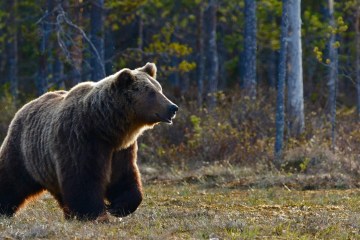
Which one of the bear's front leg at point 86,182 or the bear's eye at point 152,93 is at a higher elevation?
the bear's eye at point 152,93

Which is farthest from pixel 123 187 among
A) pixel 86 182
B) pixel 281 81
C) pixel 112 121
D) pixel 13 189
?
pixel 281 81

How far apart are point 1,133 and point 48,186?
10582 millimetres

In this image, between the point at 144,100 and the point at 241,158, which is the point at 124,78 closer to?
the point at 144,100

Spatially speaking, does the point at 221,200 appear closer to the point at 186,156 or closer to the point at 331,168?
the point at 331,168

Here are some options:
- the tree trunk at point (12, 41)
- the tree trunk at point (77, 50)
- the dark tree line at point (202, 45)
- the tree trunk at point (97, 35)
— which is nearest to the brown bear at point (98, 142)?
the dark tree line at point (202, 45)

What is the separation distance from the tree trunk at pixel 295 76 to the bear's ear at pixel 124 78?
28.3 feet

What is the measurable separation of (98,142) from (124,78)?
692mm

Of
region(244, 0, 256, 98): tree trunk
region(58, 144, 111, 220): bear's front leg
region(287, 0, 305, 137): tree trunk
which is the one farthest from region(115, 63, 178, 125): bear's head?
region(244, 0, 256, 98): tree trunk

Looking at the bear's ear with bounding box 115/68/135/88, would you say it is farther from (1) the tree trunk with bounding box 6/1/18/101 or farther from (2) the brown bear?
(1) the tree trunk with bounding box 6/1/18/101

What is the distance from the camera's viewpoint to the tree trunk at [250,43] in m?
21.9

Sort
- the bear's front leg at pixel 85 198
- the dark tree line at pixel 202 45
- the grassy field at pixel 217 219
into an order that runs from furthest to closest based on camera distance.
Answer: the dark tree line at pixel 202 45 < the bear's front leg at pixel 85 198 < the grassy field at pixel 217 219

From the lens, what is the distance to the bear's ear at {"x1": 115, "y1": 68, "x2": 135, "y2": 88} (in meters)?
8.69

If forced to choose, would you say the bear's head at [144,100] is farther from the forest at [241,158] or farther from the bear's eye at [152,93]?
the forest at [241,158]

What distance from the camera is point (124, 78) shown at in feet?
28.6
